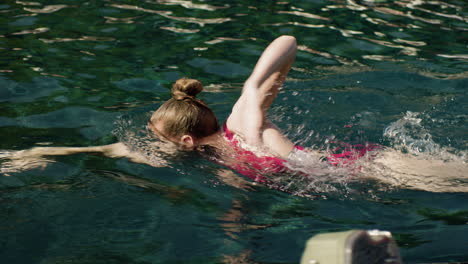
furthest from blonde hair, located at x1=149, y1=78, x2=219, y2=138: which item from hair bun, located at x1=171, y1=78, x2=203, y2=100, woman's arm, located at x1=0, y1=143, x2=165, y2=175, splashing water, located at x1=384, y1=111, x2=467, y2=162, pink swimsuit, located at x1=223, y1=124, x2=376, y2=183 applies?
splashing water, located at x1=384, y1=111, x2=467, y2=162

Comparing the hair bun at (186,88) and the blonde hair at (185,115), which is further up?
the hair bun at (186,88)

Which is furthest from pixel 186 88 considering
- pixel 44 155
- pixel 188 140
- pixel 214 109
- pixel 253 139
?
pixel 214 109

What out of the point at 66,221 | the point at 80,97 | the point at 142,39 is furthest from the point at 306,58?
the point at 66,221

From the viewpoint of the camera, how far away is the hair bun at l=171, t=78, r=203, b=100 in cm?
389

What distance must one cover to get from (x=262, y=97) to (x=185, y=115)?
536 mm

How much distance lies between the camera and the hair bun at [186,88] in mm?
3891

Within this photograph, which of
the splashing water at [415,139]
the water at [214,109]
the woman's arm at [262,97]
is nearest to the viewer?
the water at [214,109]

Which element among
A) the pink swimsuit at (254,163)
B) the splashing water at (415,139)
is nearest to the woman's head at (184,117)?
the pink swimsuit at (254,163)

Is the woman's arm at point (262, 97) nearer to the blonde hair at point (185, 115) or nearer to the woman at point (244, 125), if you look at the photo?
the woman at point (244, 125)

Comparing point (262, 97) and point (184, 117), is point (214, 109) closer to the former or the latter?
point (184, 117)

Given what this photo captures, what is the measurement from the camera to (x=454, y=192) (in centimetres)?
379

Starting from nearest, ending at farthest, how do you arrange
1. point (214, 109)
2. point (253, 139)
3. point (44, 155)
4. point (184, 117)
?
point (253, 139)
point (184, 117)
point (44, 155)
point (214, 109)

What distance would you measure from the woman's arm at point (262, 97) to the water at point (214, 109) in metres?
0.38

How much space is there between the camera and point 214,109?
518 centimetres
